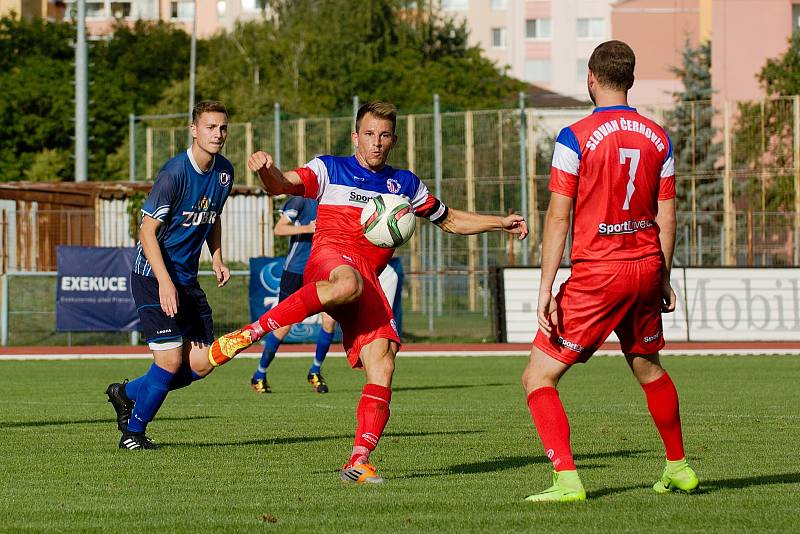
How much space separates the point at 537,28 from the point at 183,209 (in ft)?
307

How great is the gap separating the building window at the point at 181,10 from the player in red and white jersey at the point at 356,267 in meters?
101

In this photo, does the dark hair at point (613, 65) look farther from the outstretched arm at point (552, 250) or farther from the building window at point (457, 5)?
the building window at point (457, 5)

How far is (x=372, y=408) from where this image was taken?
7.96m

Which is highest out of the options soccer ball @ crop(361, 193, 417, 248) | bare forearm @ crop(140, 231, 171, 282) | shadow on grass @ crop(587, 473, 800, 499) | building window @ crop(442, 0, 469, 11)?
building window @ crop(442, 0, 469, 11)

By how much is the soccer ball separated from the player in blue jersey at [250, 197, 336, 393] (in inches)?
275

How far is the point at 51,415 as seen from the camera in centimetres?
1243

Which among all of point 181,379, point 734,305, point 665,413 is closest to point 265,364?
point 181,379

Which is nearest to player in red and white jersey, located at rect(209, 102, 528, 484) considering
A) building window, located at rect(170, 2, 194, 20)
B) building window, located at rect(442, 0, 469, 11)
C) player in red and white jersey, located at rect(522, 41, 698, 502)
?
player in red and white jersey, located at rect(522, 41, 698, 502)

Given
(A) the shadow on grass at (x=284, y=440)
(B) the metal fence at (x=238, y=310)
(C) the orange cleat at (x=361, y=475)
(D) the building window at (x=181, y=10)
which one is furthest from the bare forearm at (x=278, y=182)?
(D) the building window at (x=181, y=10)

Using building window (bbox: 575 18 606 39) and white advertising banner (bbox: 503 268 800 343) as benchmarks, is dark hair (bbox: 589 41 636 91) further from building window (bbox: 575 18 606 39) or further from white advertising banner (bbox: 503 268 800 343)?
building window (bbox: 575 18 606 39)

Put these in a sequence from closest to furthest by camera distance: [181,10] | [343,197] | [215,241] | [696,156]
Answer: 1. [343,197]
2. [215,241]
3. [696,156]
4. [181,10]

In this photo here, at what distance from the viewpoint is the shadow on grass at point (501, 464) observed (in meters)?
8.34

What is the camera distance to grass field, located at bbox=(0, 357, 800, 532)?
660 centimetres

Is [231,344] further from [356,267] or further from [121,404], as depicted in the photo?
[121,404]
